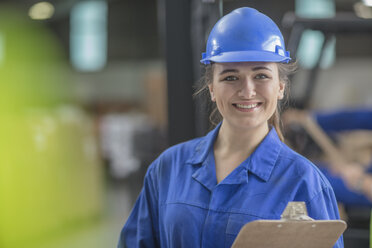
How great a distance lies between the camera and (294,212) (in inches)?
40.2

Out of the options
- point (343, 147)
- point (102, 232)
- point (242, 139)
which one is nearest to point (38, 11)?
point (102, 232)

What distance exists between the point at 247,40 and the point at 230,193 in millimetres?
362

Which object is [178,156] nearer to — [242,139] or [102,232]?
[242,139]

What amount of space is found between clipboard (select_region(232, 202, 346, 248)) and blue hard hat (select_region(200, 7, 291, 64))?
346mm

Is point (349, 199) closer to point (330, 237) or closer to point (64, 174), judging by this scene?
point (64, 174)

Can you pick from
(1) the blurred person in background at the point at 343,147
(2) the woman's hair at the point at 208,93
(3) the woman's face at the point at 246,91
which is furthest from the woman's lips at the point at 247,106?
(1) the blurred person in background at the point at 343,147

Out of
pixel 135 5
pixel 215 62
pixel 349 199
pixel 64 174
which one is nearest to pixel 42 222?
pixel 64 174

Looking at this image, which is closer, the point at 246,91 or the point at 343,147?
the point at 246,91

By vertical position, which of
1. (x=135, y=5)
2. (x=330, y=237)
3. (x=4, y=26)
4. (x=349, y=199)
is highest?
(x=135, y=5)

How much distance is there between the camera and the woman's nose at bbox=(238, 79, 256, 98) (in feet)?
3.54

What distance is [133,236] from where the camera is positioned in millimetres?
1366

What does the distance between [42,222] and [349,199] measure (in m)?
2.74

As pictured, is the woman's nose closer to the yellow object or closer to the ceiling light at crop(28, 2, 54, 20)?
the yellow object

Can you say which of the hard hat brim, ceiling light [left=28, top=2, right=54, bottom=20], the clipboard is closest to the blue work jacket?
the clipboard
